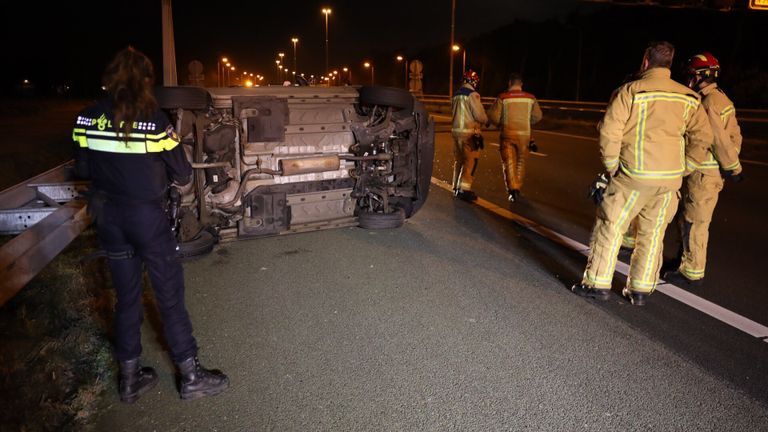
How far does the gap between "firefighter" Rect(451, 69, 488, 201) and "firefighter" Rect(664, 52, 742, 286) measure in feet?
12.1

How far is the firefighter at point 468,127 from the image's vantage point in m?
8.55

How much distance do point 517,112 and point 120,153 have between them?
6.51m

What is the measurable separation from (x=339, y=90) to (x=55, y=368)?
3932 millimetres

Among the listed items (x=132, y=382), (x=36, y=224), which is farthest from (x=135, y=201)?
(x=36, y=224)

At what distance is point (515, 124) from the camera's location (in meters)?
8.48

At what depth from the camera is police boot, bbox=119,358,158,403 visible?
3199 millimetres

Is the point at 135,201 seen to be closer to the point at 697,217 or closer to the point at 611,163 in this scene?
the point at 611,163

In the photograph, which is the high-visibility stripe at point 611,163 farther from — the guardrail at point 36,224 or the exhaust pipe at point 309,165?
the guardrail at point 36,224

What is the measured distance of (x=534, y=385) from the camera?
10.9 feet

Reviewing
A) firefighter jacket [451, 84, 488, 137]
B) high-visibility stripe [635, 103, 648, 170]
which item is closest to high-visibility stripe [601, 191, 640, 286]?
high-visibility stripe [635, 103, 648, 170]

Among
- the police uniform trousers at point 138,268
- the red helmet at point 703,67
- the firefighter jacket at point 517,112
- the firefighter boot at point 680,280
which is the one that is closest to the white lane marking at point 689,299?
the firefighter boot at point 680,280

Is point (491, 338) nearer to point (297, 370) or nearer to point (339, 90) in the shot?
point (297, 370)

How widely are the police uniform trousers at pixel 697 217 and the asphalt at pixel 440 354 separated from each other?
65cm

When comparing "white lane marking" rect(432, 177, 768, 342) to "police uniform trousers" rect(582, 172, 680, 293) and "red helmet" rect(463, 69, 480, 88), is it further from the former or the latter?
"red helmet" rect(463, 69, 480, 88)
